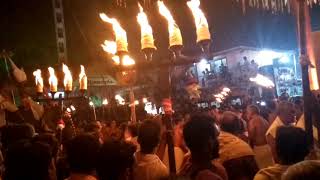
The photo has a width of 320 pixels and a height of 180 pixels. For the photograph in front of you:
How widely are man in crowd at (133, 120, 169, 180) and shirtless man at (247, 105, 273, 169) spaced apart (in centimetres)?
350

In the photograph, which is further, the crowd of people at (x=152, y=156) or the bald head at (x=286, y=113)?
the bald head at (x=286, y=113)

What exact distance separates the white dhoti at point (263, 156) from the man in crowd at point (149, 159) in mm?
3420

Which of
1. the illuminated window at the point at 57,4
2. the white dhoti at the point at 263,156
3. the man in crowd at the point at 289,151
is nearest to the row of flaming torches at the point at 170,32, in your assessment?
the man in crowd at the point at 289,151

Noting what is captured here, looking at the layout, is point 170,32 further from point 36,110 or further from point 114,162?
point 36,110

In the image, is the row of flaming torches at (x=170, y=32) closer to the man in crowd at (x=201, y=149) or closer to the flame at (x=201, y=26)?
the flame at (x=201, y=26)

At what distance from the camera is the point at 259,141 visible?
8297 millimetres

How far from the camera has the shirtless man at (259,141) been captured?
7668mm

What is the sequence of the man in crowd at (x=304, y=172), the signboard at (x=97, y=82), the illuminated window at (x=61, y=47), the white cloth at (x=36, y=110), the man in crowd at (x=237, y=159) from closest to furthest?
1. the man in crowd at (x=304, y=172)
2. the man in crowd at (x=237, y=159)
3. the white cloth at (x=36, y=110)
4. the signboard at (x=97, y=82)
5. the illuminated window at (x=61, y=47)

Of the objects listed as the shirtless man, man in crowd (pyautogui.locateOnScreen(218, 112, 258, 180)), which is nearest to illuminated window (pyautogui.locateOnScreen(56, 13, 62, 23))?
the shirtless man

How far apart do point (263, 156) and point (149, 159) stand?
12.7 feet

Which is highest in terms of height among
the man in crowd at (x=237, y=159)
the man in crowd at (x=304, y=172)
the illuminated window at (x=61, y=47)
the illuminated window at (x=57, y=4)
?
the illuminated window at (x=57, y=4)

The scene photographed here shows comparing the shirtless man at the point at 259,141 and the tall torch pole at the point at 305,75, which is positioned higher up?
the tall torch pole at the point at 305,75

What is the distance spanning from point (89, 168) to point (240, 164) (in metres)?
2.13

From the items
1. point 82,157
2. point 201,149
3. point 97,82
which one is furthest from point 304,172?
point 97,82
